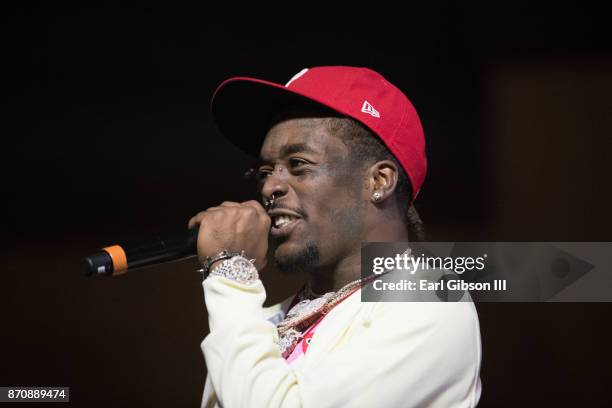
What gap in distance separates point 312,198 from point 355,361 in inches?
16.5

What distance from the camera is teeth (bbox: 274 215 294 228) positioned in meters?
1.71

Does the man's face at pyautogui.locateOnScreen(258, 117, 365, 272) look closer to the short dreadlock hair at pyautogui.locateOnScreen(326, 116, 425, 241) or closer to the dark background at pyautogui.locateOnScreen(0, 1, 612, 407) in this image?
the short dreadlock hair at pyautogui.locateOnScreen(326, 116, 425, 241)

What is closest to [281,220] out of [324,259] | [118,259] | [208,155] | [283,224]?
[283,224]

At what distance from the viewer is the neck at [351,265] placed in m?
1.74

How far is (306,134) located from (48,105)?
1535mm

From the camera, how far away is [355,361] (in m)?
1.41

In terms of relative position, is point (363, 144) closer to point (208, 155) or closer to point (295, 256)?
point (295, 256)

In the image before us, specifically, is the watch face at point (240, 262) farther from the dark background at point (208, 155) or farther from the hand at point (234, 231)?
the dark background at point (208, 155)

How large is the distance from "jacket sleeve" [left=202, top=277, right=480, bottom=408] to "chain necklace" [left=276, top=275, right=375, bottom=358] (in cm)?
16

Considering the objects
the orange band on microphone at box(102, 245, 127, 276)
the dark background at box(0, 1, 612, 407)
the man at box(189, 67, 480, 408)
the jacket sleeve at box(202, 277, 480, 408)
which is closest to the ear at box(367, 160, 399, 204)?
the man at box(189, 67, 480, 408)

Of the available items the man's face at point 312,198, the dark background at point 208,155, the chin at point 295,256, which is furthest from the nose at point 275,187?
the dark background at point 208,155

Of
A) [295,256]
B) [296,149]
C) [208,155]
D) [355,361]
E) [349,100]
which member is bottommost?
[355,361]

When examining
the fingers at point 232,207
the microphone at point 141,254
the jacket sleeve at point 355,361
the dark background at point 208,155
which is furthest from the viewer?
the dark background at point 208,155

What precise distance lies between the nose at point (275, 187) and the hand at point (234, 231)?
83 millimetres
